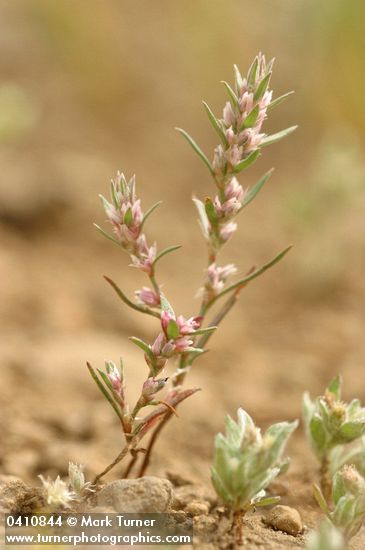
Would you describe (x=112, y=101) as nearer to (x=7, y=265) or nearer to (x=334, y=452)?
(x=7, y=265)

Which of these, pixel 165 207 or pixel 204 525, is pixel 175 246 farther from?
pixel 165 207

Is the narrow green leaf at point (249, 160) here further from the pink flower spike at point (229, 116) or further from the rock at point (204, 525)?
the rock at point (204, 525)

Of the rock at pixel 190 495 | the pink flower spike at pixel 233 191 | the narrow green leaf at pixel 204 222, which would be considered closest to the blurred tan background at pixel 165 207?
the rock at pixel 190 495

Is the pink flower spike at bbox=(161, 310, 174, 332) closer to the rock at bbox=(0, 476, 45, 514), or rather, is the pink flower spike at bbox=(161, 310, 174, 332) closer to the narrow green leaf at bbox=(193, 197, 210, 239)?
the narrow green leaf at bbox=(193, 197, 210, 239)

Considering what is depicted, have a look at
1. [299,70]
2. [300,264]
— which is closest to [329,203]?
[300,264]

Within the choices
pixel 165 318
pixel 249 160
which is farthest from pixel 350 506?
pixel 249 160
